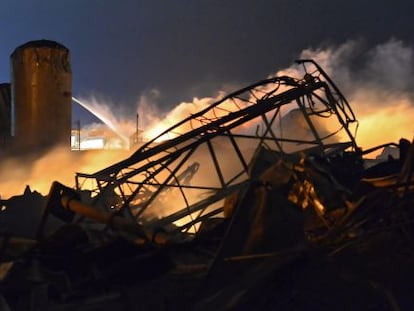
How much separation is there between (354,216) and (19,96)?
2082 cm

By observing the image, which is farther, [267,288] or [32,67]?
[32,67]

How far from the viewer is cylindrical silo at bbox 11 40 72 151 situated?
75.0 ft

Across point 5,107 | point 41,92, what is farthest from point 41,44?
point 5,107

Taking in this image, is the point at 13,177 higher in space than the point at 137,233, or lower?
higher

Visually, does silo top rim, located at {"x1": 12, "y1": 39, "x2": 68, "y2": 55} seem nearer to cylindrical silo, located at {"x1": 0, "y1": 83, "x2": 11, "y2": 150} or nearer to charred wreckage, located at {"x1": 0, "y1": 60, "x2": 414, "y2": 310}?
cylindrical silo, located at {"x1": 0, "y1": 83, "x2": 11, "y2": 150}

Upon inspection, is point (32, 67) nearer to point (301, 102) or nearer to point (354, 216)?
point (301, 102)

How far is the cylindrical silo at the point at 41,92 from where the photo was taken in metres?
22.9

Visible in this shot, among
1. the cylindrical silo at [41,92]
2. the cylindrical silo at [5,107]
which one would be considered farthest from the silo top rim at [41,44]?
the cylindrical silo at [5,107]

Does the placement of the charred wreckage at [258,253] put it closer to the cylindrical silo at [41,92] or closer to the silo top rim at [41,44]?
the cylindrical silo at [41,92]

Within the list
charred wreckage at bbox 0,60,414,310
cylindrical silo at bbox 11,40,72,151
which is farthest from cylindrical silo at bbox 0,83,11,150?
charred wreckage at bbox 0,60,414,310

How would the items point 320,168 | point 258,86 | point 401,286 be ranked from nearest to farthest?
1. point 401,286
2. point 320,168
3. point 258,86

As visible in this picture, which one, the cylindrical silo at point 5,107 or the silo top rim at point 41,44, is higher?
the silo top rim at point 41,44

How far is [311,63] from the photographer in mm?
11062

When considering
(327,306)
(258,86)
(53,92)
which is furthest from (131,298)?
(53,92)
